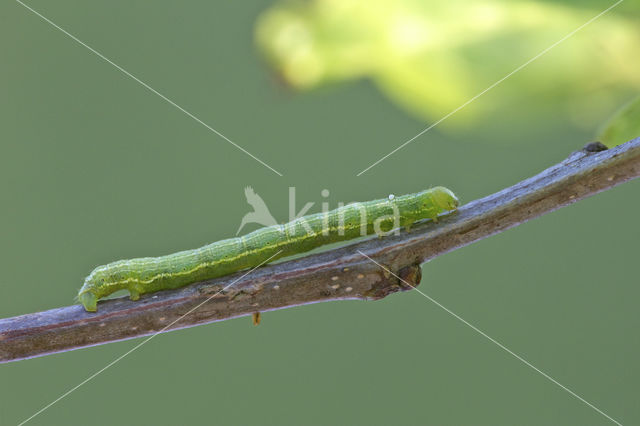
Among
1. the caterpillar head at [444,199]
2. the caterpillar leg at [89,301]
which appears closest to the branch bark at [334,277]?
the caterpillar leg at [89,301]

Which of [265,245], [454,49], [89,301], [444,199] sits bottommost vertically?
[89,301]

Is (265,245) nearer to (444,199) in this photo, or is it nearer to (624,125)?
(444,199)

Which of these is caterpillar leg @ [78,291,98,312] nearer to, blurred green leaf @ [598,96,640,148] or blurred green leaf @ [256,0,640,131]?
blurred green leaf @ [256,0,640,131]

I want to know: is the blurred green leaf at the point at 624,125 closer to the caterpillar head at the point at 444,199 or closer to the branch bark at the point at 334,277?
the branch bark at the point at 334,277

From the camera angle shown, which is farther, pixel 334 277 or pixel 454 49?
pixel 334 277

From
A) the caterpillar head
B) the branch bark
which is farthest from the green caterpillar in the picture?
the branch bark

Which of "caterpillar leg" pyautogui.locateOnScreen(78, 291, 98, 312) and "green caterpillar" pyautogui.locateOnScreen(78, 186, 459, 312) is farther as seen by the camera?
"green caterpillar" pyautogui.locateOnScreen(78, 186, 459, 312)

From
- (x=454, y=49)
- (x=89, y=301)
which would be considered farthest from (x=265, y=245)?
(x=454, y=49)
